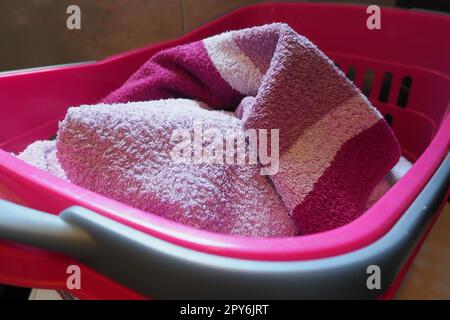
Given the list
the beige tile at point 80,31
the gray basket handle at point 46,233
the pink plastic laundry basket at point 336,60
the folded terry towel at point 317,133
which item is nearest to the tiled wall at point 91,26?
the beige tile at point 80,31

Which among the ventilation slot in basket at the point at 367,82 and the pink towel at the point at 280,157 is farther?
the ventilation slot in basket at the point at 367,82

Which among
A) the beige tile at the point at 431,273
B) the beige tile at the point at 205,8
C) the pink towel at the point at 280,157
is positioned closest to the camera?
the pink towel at the point at 280,157

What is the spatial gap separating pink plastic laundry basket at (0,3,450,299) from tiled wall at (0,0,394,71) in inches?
5.0

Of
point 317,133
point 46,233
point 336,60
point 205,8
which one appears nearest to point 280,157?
point 317,133

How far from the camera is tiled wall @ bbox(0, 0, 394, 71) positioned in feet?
2.43

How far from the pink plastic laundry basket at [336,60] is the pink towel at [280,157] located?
0.22ft

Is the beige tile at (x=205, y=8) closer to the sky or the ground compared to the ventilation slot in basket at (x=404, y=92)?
closer to the sky
